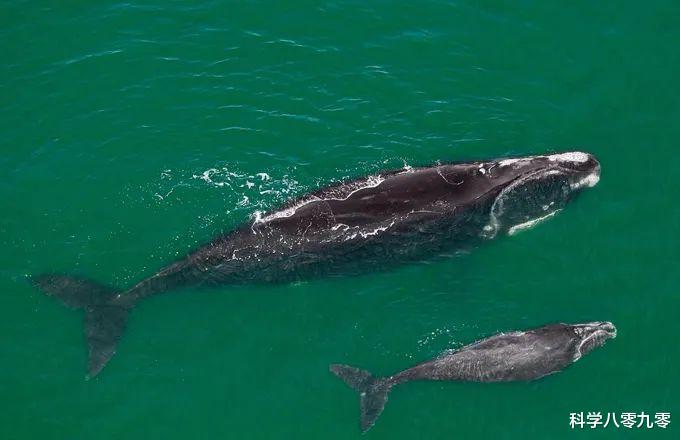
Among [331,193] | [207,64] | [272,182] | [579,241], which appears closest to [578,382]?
[579,241]

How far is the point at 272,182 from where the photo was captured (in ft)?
121

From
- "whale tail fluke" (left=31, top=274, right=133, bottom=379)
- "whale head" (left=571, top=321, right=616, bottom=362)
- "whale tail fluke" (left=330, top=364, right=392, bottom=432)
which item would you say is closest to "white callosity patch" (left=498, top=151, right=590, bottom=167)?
A: "whale head" (left=571, top=321, right=616, bottom=362)

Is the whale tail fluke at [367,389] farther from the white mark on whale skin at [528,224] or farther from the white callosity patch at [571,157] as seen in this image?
the white callosity patch at [571,157]

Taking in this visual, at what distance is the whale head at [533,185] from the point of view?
3509cm

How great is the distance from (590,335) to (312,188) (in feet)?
43.5

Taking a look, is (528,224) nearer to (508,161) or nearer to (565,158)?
(508,161)

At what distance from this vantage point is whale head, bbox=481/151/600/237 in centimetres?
3509

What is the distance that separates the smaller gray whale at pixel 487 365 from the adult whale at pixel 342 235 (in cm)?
488

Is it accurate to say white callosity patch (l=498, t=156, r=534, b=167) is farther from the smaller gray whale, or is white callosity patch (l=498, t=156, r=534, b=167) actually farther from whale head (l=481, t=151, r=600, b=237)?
the smaller gray whale

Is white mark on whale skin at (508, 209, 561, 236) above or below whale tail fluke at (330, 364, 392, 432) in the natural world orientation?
above

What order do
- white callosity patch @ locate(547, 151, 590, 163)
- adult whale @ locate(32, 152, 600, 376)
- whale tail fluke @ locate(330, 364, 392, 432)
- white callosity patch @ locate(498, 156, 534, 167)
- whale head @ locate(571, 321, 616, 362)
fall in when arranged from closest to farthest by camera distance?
1. whale tail fluke @ locate(330, 364, 392, 432)
2. whale head @ locate(571, 321, 616, 362)
3. adult whale @ locate(32, 152, 600, 376)
4. white callosity patch @ locate(498, 156, 534, 167)
5. white callosity patch @ locate(547, 151, 590, 163)

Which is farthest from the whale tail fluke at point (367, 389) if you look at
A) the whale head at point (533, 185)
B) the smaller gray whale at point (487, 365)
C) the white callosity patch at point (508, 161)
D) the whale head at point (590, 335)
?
the white callosity patch at point (508, 161)

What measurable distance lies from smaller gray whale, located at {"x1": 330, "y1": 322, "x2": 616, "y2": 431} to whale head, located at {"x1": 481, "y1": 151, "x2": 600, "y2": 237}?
5.55 m

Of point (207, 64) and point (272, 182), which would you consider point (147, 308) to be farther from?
point (207, 64)
